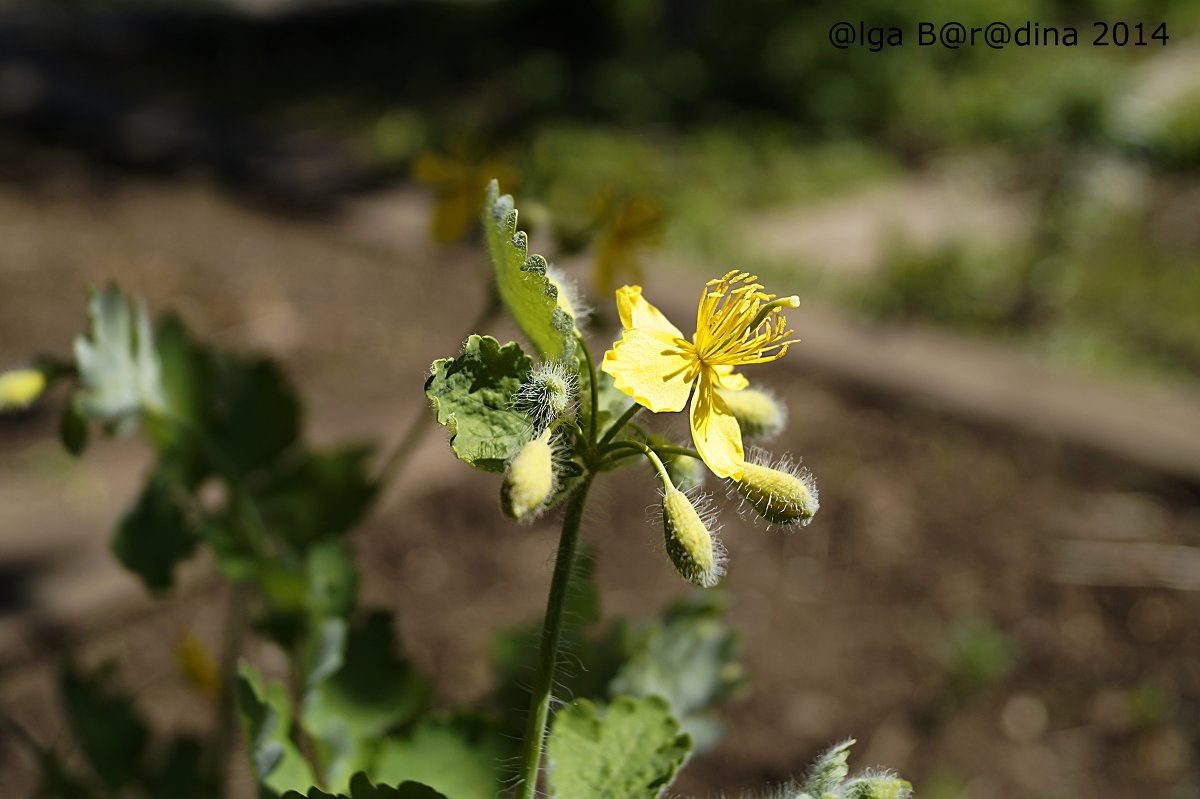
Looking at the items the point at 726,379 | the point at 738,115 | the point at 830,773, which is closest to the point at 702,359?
the point at 726,379

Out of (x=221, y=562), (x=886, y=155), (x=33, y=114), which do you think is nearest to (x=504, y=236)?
(x=221, y=562)

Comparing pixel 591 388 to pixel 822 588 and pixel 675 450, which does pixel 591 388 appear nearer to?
pixel 675 450

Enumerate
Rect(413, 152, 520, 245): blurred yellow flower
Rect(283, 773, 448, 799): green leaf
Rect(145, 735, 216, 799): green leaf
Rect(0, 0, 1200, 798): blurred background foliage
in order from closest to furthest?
Rect(283, 773, 448, 799): green leaf, Rect(145, 735, 216, 799): green leaf, Rect(413, 152, 520, 245): blurred yellow flower, Rect(0, 0, 1200, 798): blurred background foliage

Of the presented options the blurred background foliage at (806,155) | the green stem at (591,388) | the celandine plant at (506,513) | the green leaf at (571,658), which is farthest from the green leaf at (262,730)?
the blurred background foliage at (806,155)

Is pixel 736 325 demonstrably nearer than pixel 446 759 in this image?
Yes

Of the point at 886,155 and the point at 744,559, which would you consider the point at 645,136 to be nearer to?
the point at 886,155

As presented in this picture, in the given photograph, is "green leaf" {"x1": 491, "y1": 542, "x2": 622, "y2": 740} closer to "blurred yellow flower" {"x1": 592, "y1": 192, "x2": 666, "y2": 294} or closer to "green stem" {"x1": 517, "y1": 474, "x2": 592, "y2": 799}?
"green stem" {"x1": 517, "y1": 474, "x2": 592, "y2": 799}

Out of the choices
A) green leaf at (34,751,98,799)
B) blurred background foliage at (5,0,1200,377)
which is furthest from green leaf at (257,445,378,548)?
blurred background foliage at (5,0,1200,377)
